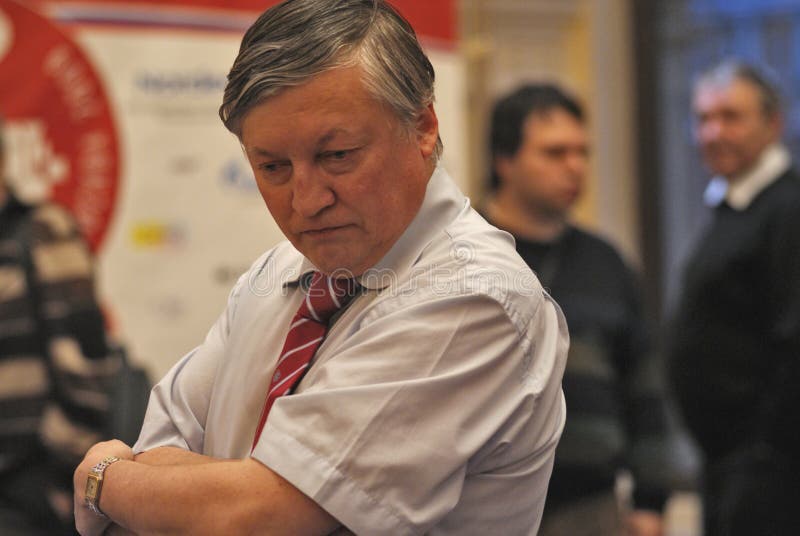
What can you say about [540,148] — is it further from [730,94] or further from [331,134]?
[331,134]

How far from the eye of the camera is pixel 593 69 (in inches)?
224

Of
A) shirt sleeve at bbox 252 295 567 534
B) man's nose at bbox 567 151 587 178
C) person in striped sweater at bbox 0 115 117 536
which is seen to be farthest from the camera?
man's nose at bbox 567 151 587 178

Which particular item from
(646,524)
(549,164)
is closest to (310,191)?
(549,164)

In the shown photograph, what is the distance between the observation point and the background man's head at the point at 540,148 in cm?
278

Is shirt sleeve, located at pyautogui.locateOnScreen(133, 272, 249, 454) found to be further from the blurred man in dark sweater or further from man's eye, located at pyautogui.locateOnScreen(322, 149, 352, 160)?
the blurred man in dark sweater

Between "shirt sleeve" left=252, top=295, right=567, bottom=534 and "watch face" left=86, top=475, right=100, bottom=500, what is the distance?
0.21 m

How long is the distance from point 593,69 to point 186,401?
183 inches

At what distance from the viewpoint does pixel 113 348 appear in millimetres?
2559

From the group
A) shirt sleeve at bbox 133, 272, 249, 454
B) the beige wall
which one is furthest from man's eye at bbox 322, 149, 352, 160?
the beige wall

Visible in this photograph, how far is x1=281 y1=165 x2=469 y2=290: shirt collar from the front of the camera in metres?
1.26

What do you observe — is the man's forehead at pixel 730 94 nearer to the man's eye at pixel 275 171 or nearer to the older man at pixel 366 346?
the older man at pixel 366 346

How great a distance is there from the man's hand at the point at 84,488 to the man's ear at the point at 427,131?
500 millimetres

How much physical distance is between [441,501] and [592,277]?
5.18 feet

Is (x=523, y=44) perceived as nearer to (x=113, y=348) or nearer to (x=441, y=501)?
(x=113, y=348)
